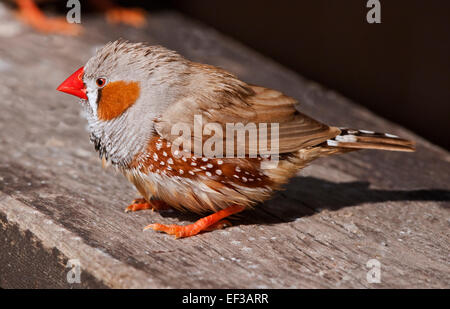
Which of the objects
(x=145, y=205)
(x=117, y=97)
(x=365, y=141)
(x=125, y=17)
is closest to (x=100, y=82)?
(x=117, y=97)

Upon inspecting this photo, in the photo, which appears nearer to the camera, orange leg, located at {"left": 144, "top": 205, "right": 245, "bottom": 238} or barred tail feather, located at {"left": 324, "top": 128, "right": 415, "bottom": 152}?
orange leg, located at {"left": 144, "top": 205, "right": 245, "bottom": 238}

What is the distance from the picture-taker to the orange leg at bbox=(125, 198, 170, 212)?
315 cm

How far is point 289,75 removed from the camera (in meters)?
4.84

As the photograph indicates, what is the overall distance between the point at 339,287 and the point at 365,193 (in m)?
1.09

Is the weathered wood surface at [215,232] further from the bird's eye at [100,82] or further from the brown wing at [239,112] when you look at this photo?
the bird's eye at [100,82]

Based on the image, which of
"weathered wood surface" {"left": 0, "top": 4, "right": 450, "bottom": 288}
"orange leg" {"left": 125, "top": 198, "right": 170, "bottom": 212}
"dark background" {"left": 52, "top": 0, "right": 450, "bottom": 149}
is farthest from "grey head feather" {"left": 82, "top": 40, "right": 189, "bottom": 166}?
"dark background" {"left": 52, "top": 0, "right": 450, "bottom": 149}

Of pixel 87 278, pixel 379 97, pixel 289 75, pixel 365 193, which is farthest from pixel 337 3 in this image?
pixel 87 278

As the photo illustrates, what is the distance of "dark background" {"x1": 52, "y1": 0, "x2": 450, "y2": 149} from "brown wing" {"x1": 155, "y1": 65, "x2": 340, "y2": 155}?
2.76 meters

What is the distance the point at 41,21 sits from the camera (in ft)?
17.0

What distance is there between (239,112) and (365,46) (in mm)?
4051

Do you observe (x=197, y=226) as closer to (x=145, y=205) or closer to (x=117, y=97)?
(x=145, y=205)

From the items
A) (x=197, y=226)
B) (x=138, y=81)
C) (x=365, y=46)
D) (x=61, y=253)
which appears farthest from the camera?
(x=365, y=46)

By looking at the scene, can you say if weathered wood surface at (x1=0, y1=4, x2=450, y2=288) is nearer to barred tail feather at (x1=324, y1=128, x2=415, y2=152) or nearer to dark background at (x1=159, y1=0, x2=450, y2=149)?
barred tail feather at (x1=324, y1=128, x2=415, y2=152)

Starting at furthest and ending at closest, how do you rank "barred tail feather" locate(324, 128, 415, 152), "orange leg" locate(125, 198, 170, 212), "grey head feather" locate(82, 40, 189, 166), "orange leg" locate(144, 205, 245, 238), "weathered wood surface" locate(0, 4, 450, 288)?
"barred tail feather" locate(324, 128, 415, 152) → "orange leg" locate(125, 198, 170, 212) → "grey head feather" locate(82, 40, 189, 166) → "orange leg" locate(144, 205, 245, 238) → "weathered wood surface" locate(0, 4, 450, 288)
